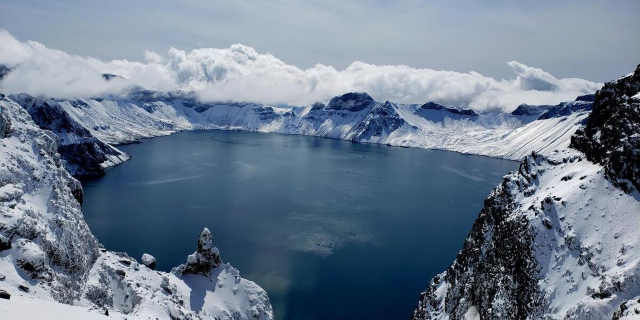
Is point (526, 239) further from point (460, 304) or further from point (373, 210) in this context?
point (373, 210)

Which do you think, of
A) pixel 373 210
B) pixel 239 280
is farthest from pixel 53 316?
pixel 373 210

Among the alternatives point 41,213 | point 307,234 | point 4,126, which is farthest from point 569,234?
point 4,126

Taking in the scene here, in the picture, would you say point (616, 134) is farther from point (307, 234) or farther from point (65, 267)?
point (307, 234)

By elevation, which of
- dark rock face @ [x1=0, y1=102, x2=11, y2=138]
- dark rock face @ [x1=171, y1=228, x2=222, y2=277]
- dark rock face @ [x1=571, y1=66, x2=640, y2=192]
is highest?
dark rock face @ [x1=571, y1=66, x2=640, y2=192]

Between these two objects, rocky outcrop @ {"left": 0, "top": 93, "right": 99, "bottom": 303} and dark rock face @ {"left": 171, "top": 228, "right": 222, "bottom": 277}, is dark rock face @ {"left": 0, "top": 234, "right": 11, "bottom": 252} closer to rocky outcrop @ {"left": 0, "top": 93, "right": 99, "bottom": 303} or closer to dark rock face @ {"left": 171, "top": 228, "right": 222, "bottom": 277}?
rocky outcrop @ {"left": 0, "top": 93, "right": 99, "bottom": 303}

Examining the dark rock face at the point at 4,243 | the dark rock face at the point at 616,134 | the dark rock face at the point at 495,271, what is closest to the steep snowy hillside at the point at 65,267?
the dark rock face at the point at 4,243

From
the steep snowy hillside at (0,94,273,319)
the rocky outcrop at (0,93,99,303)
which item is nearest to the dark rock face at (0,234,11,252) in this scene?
the steep snowy hillside at (0,94,273,319)
